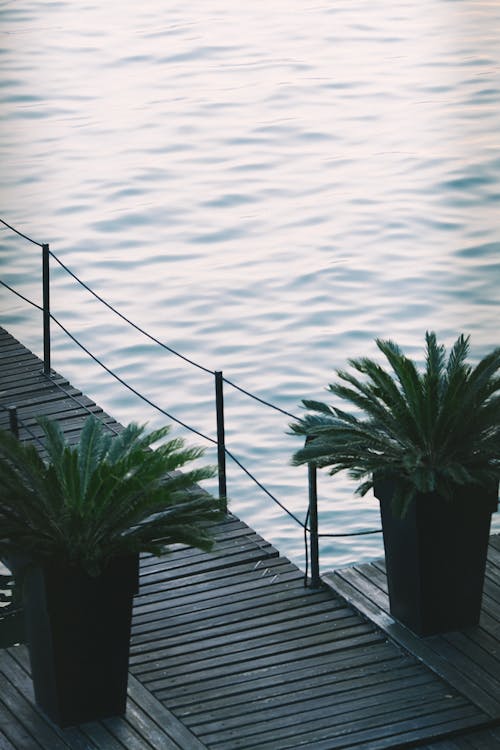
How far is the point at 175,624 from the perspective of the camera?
1080 cm

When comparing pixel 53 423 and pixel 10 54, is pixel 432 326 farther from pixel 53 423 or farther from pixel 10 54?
pixel 10 54

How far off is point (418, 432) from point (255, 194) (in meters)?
13.0

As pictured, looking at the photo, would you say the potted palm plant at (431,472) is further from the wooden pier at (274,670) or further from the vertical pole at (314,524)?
the vertical pole at (314,524)

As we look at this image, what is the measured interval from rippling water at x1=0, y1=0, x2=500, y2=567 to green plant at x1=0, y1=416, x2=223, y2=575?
5.23 meters

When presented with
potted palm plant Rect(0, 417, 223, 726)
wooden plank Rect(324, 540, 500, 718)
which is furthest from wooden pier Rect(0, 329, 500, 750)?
potted palm plant Rect(0, 417, 223, 726)

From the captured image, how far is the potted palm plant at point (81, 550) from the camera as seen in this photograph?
372 inches

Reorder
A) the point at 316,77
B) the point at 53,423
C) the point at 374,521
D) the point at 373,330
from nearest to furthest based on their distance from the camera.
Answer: the point at 53,423 < the point at 374,521 < the point at 373,330 < the point at 316,77

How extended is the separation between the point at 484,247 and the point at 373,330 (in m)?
2.49

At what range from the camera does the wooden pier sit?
31.3 feet

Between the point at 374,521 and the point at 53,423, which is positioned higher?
the point at 53,423

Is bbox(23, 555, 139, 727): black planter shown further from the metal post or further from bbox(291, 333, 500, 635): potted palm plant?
the metal post

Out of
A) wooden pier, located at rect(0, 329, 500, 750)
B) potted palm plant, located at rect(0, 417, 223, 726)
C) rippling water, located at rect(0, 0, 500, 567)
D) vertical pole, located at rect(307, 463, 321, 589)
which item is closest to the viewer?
potted palm plant, located at rect(0, 417, 223, 726)

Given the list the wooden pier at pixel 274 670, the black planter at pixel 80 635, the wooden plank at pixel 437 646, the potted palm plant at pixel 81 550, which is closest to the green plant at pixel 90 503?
the potted palm plant at pixel 81 550

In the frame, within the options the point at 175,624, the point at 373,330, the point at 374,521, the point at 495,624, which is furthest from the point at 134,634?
the point at 373,330
